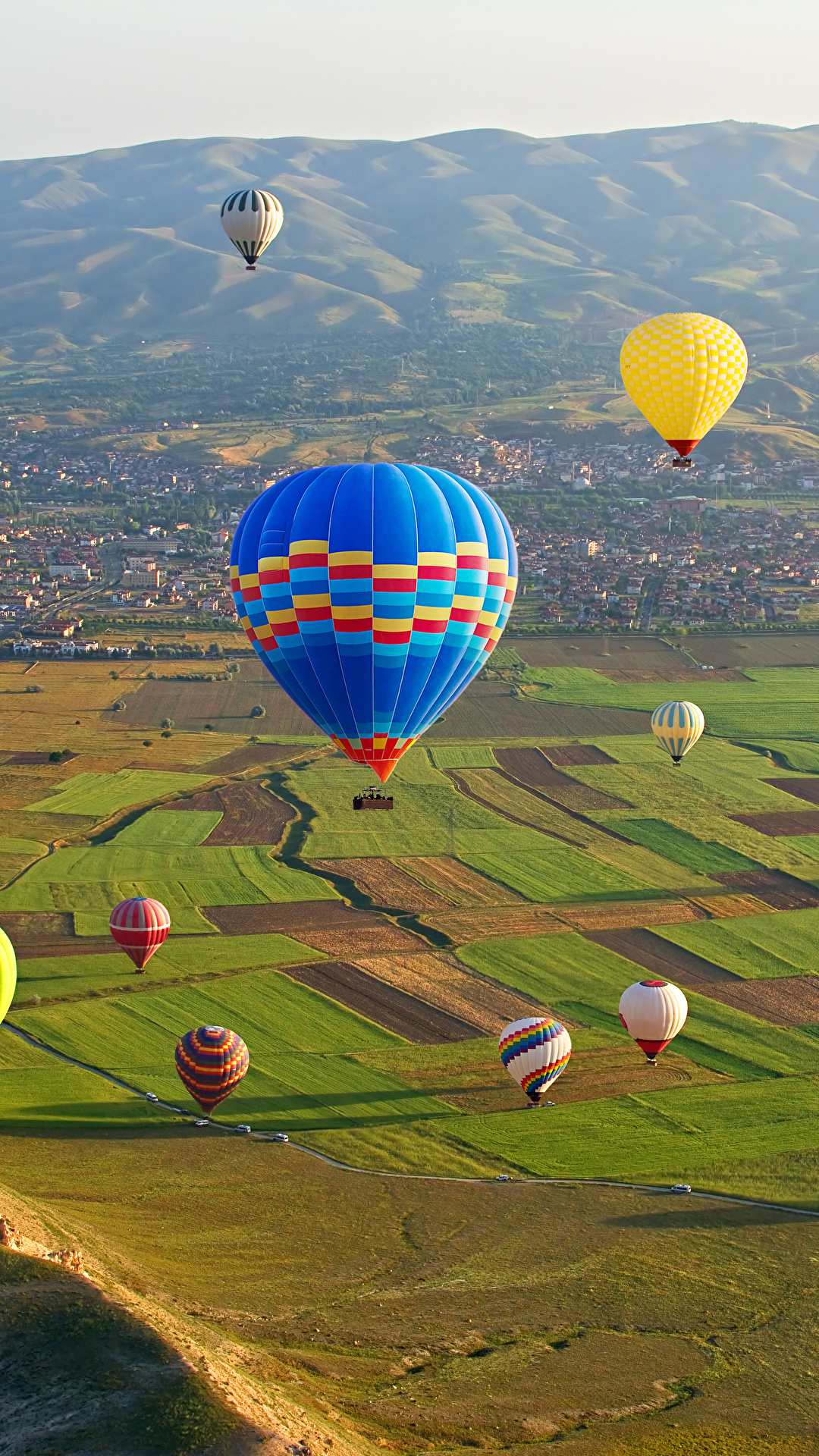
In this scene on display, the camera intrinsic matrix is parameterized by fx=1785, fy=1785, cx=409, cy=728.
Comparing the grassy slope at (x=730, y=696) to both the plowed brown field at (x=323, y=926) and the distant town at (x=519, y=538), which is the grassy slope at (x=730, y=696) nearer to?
the distant town at (x=519, y=538)

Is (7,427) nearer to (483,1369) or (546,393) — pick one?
(546,393)

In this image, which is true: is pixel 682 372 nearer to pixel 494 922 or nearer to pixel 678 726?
pixel 494 922

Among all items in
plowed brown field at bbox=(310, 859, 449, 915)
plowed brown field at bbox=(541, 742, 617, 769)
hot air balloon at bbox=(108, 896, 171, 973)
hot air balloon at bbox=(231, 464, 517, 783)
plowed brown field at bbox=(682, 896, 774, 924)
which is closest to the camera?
hot air balloon at bbox=(231, 464, 517, 783)

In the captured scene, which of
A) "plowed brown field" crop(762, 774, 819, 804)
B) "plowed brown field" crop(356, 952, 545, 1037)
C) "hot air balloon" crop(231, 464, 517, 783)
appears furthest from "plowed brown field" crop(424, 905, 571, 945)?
"plowed brown field" crop(762, 774, 819, 804)

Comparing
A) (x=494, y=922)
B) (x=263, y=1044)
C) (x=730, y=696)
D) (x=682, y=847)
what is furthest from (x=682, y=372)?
(x=730, y=696)

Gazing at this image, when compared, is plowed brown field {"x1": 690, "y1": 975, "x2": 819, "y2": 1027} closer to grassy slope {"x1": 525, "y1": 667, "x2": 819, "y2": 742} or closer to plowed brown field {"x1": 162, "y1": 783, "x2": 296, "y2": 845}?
plowed brown field {"x1": 162, "y1": 783, "x2": 296, "y2": 845}

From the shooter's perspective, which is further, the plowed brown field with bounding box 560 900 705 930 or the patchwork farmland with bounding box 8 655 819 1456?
the plowed brown field with bounding box 560 900 705 930

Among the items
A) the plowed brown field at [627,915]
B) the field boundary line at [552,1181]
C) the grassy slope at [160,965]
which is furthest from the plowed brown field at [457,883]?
the field boundary line at [552,1181]
